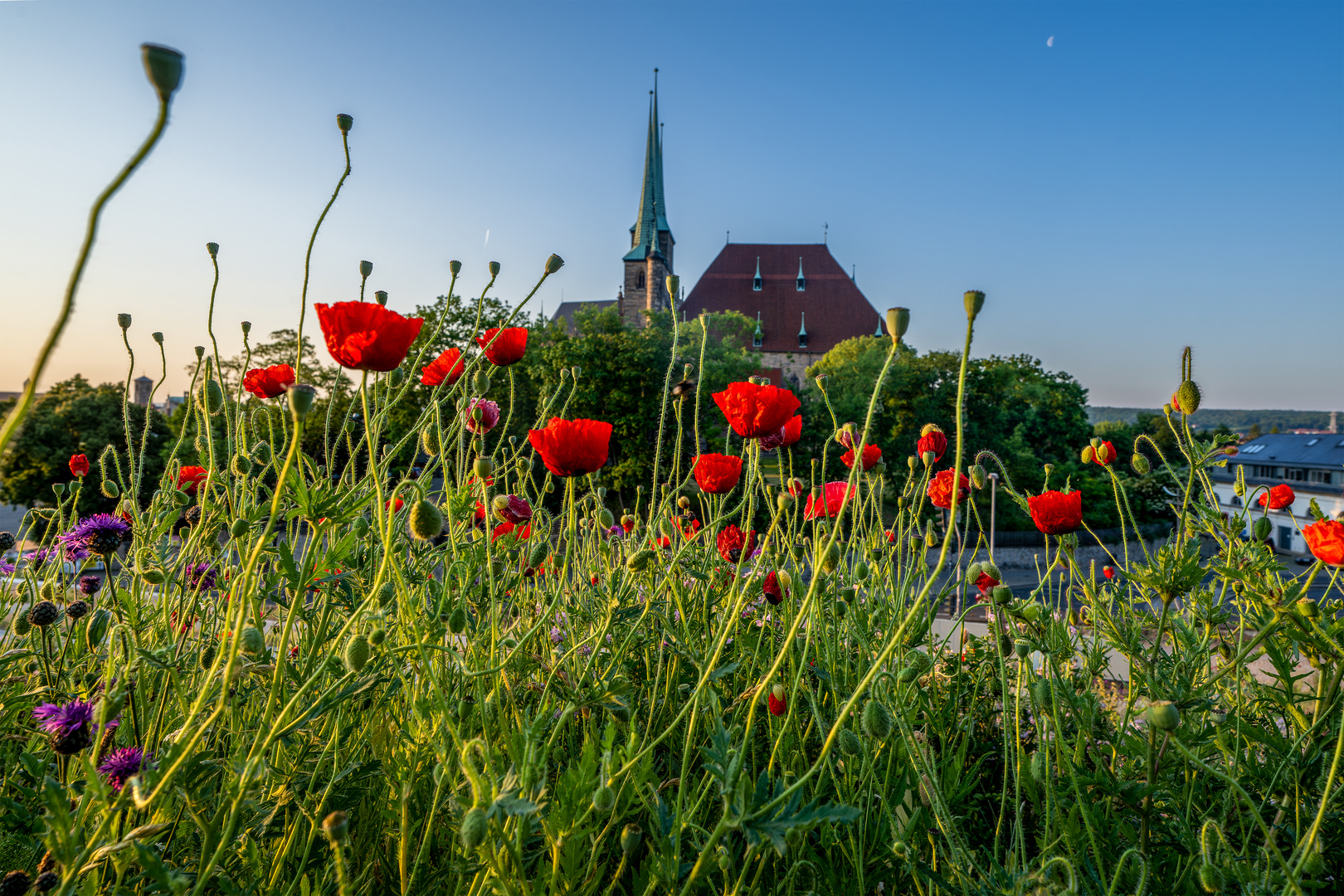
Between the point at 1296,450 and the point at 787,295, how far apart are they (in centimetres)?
2562

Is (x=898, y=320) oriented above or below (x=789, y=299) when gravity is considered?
below

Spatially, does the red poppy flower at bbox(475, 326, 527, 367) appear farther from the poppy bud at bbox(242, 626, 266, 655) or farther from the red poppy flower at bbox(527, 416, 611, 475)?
the poppy bud at bbox(242, 626, 266, 655)

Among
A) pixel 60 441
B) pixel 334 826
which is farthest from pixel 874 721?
pixel 60 441

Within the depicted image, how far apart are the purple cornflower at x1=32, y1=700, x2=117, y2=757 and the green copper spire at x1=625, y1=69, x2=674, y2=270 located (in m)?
33.7

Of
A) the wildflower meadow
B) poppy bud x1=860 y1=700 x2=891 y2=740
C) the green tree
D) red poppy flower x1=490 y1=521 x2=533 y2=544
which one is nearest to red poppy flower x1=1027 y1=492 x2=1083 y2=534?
the wildflower meadow

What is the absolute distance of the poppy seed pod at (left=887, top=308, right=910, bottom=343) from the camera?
0.76 metres

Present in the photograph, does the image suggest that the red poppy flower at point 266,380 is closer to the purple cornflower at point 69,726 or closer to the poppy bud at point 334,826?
the purple cornflower at point 69,726

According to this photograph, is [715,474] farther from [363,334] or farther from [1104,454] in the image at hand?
[1104,454]

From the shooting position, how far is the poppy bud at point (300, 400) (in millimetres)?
621

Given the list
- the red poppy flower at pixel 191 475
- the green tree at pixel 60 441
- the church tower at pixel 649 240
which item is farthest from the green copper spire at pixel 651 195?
the red poppy flower at pixel 191 475

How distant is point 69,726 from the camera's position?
943mm

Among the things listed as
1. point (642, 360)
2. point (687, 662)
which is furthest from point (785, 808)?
point (642, 360)

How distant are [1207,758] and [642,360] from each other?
1806cm

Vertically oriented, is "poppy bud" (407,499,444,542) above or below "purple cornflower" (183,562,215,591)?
above
